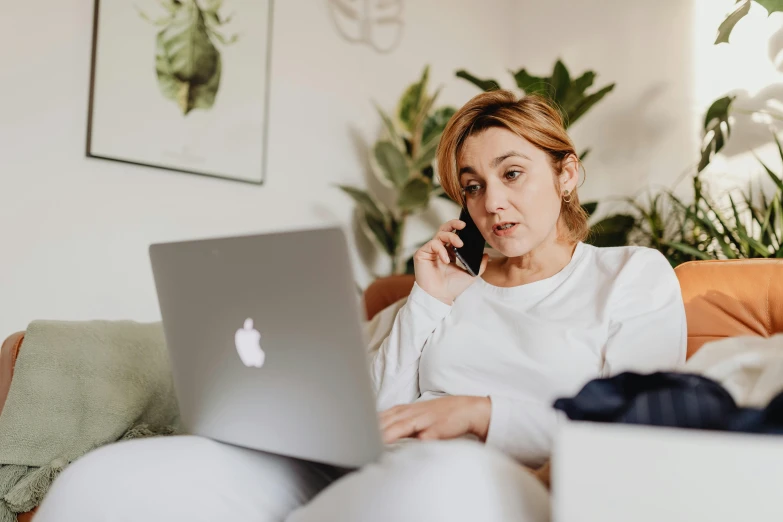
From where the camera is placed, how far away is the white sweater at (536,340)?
3.59ft

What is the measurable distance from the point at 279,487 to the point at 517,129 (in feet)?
2.63

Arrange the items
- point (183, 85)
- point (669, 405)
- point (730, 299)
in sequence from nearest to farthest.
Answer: point (669, 405) < point (730, 299) < point (183, 85)

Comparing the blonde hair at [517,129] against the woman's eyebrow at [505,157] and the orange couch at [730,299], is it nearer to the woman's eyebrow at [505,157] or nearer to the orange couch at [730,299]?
the woman's eyebrow at [505,157]

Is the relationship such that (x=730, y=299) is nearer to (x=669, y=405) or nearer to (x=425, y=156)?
(x=669, y=405)

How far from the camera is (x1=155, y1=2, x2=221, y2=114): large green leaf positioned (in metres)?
2.15

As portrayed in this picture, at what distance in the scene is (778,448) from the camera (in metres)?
0.54

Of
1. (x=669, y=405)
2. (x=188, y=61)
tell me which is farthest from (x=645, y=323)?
(x=188, y=61)

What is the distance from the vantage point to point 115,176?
2.04m

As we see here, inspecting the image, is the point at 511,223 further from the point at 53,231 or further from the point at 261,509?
the point at 53,231

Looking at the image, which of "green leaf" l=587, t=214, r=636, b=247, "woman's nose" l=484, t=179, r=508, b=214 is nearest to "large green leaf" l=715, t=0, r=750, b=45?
"green leaf" l=587, t=214, r=636, b=247

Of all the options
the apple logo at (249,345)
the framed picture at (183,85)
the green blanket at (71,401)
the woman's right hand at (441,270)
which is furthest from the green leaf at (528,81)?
the apple logo at (249,345)

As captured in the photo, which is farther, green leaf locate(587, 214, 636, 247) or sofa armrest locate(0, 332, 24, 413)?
green leaf locate(587, 214, 636, 247)

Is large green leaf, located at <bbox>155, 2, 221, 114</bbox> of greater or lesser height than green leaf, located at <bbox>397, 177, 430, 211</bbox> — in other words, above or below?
above

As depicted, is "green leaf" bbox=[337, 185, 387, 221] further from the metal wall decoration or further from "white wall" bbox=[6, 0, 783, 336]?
the metal wall decoration
